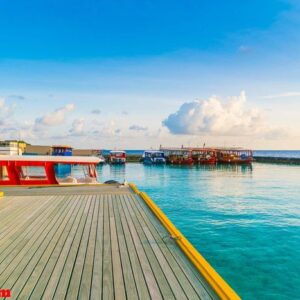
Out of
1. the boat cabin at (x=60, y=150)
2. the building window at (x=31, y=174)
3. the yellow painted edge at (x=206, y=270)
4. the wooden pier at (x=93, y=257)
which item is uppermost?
the boat cabin at (x=60, y=150)

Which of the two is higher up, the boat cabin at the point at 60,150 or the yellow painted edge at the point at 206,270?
the boat cabin at the point at 60,150

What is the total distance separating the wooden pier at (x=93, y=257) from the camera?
5.63 m

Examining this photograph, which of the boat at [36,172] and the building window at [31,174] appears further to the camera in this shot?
the building window at [31,174]

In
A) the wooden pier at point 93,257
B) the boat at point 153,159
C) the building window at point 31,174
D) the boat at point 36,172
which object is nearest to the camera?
the wooden pier at point 93,257

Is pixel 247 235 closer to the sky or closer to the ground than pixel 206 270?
closer to the ground

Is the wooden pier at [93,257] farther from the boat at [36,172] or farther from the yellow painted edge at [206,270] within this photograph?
the boat at [36,172]

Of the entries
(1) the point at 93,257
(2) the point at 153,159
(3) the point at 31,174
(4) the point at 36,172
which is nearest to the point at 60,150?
(2) the point at 153,159

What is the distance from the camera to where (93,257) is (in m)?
7.30

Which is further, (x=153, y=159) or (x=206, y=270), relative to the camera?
(x=153, y=159)

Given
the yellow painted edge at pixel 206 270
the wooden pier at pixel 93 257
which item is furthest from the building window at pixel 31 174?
the yellow painted edge at pixel 206 270

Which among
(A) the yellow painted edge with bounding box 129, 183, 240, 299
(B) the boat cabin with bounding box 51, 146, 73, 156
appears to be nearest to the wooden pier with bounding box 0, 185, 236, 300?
(A) the yellow painted edge with bounding box 129, 183, 240, 299

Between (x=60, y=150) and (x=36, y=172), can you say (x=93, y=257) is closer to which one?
(x=36, y=172)

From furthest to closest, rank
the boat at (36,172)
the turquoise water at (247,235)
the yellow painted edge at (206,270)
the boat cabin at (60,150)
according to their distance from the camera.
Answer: the boat cabin at (60,150)
the boat at (36,172)
the turquoise water at (247,235)
the yellow painted edge at (206,270)

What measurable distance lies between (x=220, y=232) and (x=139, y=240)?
9.19 m
